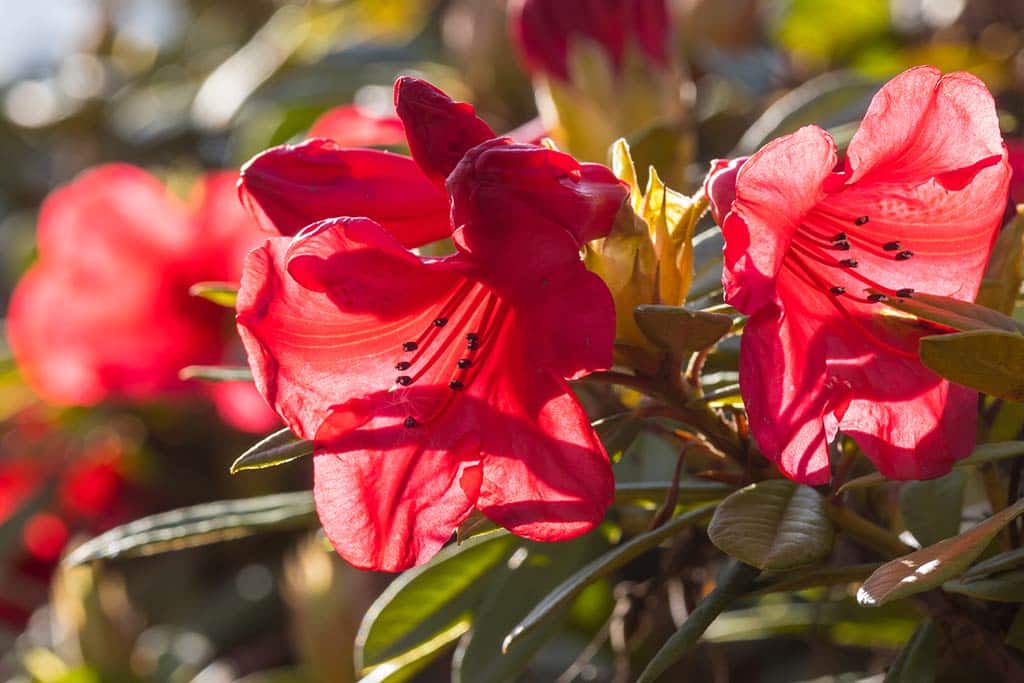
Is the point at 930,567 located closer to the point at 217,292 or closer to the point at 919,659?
the point at 919,659

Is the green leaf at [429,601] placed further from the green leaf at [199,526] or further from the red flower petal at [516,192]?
the red flower petal at [516,192]

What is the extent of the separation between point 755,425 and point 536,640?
0.29 meters

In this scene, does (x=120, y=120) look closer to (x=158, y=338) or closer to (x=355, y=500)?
(x=158, y=338)

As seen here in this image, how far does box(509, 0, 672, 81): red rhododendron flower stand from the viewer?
49.4 inches

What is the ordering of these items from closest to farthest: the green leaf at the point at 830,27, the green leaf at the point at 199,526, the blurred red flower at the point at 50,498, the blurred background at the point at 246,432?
the green leaf at the point at 199,526 < the blurred background at the point at 246,432 < the blurred red flower at the point at 50,498 < the green leaf at the point at 830,27

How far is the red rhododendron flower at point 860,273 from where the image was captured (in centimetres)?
60

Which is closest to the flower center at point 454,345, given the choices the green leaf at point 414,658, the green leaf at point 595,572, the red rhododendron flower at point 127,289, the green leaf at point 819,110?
the green leaf at point 595,572

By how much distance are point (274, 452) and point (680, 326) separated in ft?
0.74

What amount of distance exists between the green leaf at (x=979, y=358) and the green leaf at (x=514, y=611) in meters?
0.33

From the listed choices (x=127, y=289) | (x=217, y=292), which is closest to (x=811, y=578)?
(x=217, y=292)

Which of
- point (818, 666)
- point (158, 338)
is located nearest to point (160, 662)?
point (158, 338)

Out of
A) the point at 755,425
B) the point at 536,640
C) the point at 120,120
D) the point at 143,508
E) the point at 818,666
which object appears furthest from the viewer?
the point at 120,120

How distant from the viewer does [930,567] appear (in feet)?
1.84

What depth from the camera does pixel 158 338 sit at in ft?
5.08
